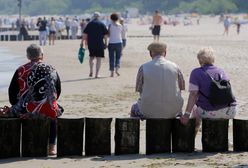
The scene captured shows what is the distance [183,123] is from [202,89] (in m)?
0.57

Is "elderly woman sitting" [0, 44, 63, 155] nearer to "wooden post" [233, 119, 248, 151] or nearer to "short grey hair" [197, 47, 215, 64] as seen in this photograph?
"short grey hair" [197, 47, 215, 64]

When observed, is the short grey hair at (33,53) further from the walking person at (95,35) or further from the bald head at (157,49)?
the walking person at (95,35)

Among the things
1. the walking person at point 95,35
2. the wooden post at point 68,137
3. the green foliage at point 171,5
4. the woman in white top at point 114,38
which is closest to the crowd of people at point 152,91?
the wooden post at point 68,137

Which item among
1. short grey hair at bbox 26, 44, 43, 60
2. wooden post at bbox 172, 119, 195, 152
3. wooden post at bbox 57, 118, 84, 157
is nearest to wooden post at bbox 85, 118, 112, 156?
wooden post at bbox 57, 118, 84, 157

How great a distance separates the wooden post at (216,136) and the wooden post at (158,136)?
407mm

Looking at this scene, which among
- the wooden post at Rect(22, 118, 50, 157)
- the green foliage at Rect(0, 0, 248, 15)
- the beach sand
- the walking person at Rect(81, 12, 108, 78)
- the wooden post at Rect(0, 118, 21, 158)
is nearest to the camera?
the beach sand

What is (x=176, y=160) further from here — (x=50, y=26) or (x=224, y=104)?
(x=50, y=26)

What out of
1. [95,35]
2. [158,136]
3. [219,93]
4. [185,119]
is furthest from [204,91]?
[95,35]

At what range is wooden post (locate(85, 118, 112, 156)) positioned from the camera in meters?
9.02

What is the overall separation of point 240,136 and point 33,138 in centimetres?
232

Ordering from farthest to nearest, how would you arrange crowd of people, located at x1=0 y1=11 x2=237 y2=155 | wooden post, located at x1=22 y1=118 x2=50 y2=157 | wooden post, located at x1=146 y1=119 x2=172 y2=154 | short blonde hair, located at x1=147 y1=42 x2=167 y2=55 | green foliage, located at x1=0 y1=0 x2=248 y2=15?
green foliage, located at x1=0 y1=0 x2=248 y2=15
short blonde hair, located at x1=147 y1=42 x2=167 y2=55
crowd of people, located at x1=0 y1=11 x2=237 y2=155
wooden post, located at x1=146 y1=119 x2=172 y2=154
wooden post, located at x1=22 y1=118 x2=50 y2=157

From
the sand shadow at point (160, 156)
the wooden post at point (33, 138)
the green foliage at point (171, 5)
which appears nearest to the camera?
the sand shadow at point (160, 156)

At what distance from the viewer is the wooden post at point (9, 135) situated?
8875mm

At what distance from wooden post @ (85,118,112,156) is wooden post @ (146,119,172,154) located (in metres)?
0.46
